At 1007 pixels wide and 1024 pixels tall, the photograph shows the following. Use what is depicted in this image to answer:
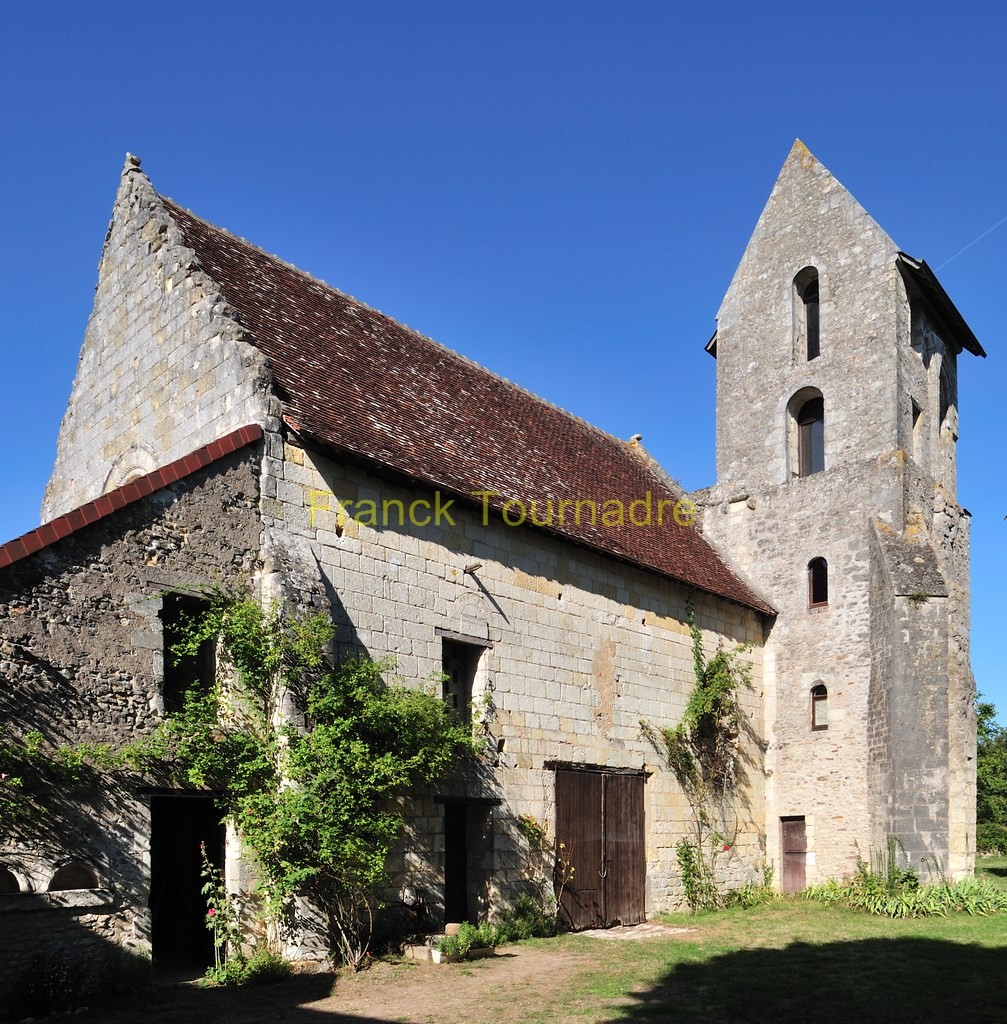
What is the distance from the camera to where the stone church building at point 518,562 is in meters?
8.84

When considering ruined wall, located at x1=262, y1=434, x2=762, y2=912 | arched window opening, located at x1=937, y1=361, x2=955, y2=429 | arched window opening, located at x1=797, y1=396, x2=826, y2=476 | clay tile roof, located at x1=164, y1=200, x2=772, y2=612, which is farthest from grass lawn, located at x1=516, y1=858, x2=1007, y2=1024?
arched window opening, located at x1=937, y1=361, x2=955, y2=429

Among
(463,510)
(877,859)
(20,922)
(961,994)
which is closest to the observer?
(20,922)

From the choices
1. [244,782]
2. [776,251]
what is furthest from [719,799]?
[776,251]

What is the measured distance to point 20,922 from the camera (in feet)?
25.1

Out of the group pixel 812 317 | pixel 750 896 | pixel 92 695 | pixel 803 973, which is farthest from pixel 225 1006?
pixel 812 317

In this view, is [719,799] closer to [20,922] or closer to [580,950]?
[580,950]

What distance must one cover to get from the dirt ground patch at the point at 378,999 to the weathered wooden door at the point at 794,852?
23.9 ft

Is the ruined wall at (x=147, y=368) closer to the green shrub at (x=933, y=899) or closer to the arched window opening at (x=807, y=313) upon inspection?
the green shrub at (x=933, y=899)

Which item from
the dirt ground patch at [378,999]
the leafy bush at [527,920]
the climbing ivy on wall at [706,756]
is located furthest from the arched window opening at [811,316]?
the dirt ground patch at [378,999]

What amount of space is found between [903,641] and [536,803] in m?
6.34

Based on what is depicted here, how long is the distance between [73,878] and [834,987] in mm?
6415

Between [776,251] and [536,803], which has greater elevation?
[776,251]

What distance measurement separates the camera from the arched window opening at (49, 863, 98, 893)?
7.96 m

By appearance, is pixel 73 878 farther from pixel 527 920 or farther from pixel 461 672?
pixel 527 920
